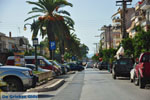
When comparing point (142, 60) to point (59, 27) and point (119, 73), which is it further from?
Answer: point (59, 27)

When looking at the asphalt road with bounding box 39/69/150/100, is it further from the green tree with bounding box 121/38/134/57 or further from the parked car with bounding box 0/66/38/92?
the green tree with bounding box 121/38/134/57

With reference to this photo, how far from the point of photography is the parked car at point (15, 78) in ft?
52.0

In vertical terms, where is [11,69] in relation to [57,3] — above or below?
below

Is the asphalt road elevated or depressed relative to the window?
depressed

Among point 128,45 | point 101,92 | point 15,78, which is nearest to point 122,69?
point 101,92

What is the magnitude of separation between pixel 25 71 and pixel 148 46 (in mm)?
21903

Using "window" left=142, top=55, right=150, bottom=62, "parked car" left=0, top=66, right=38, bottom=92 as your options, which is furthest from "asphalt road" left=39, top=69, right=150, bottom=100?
"window" left=142, top=55, right=150, bottom=62

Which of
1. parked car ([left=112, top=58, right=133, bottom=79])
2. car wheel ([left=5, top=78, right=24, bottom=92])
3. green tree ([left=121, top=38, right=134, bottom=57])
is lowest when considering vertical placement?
car wheel ([left=5, top=78, right=24, bottom=92])

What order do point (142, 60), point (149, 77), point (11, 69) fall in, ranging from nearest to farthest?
point (11, 69) → point (149, 77) → point (142, 60)

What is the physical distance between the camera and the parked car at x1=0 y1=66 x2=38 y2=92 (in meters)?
15.9

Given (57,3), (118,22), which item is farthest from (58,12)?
(118,22)

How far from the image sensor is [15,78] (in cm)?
1614

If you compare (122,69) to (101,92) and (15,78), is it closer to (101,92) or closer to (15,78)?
(101,92)

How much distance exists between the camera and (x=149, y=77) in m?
19.6
